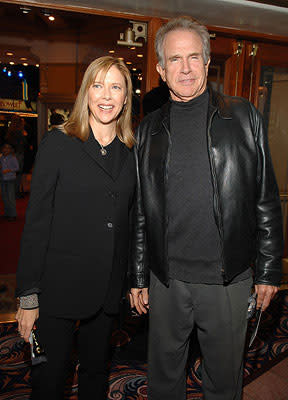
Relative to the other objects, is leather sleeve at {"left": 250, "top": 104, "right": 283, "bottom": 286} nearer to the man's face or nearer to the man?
the man

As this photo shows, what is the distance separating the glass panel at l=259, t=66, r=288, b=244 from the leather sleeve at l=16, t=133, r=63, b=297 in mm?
2688

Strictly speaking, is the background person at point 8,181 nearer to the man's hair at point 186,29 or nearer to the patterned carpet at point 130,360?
the patterned carpet at point 130,360

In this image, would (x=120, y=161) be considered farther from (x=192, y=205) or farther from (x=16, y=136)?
(x=16, y=136)

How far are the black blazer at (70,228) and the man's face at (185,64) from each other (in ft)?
1.58

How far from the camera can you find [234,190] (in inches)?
63.4

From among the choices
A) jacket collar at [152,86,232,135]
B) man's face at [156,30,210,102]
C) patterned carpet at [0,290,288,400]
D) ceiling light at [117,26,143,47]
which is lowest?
patterned carpet at [0,290,288,400]

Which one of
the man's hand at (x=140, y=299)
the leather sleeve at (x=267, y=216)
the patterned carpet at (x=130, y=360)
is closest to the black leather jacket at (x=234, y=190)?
the leather sleeve at (x=267, y=216)

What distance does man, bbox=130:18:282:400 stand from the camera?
1.62 meters

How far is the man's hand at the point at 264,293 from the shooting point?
1.70m

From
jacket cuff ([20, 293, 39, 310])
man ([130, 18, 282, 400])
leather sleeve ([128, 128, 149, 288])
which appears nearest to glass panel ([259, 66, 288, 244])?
Result: man ([130, 18, 282, 400])

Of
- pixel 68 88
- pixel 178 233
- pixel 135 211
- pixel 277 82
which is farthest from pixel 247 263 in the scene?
pixel 68 88

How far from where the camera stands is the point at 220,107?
166 centimetres

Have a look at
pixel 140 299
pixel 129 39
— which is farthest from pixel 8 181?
pixel 140 299

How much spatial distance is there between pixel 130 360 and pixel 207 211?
5.05 ft
